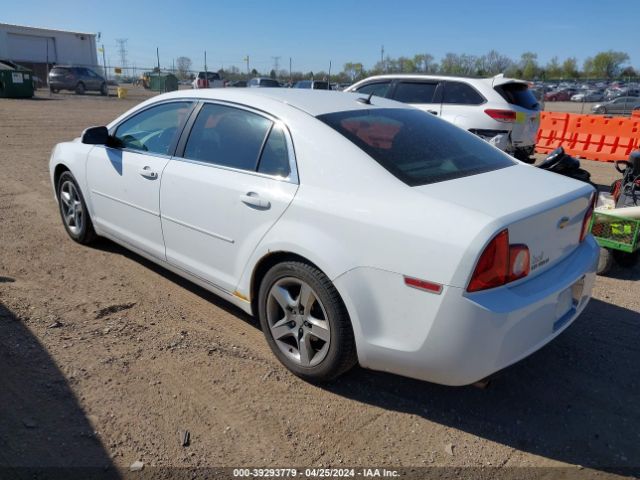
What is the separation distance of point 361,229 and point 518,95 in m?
7.00

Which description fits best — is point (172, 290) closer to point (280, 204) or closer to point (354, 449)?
point (280, 204)

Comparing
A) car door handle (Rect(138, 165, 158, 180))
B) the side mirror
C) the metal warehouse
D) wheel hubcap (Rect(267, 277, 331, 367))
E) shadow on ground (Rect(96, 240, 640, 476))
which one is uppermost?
the metal warehouse

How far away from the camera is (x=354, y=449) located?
8.29ft

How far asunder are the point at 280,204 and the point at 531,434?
1789mm

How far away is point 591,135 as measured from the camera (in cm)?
1189

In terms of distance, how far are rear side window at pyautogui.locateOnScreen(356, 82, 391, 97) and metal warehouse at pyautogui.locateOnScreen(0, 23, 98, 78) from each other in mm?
44710

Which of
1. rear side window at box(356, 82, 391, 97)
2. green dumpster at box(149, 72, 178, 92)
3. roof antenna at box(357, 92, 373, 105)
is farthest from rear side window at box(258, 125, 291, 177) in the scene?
green dumpster at box(149, 72, 178, 92)

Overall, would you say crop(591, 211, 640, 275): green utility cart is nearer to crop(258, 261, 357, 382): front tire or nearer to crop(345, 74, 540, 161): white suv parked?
crop(258, 261, 357, 382): front tire

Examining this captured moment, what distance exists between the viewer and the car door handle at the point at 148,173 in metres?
3.76

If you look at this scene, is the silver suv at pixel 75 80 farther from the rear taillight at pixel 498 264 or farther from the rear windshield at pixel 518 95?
the rear taillight at pixel 498 264

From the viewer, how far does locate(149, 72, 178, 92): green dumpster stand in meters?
39.2

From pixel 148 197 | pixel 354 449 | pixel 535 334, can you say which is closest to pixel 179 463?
pixel 354 449

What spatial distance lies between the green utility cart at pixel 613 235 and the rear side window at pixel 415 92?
15.2 ft

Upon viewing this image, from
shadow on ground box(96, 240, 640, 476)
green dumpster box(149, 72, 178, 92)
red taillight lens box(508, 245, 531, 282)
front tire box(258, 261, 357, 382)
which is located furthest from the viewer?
green dumpster box(149, 72, 178, 92)
